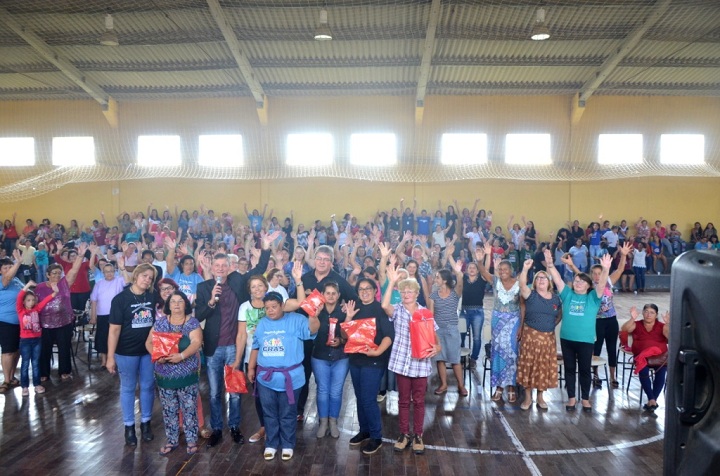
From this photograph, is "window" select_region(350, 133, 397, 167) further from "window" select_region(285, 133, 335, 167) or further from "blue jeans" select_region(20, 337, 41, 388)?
"blue jeans" select_region(20, 337, 41, 388)

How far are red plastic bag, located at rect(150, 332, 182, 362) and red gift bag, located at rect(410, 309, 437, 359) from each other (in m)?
2.18

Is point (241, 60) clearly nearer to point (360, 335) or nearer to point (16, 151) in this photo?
point (16, 151)

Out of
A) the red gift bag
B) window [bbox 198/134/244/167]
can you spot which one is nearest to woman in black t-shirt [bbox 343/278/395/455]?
the red gift bag

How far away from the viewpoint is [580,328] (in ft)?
20.8

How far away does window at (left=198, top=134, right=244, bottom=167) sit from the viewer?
1936cm

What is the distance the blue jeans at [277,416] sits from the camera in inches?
200

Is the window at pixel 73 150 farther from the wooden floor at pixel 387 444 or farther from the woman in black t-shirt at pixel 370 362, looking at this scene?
the woman in black t-shirt at pixel 370 362

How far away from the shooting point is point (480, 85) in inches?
704

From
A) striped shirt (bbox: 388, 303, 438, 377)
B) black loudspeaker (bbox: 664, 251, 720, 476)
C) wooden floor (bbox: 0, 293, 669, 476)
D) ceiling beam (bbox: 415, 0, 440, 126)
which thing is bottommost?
wooden floor (bbox: 0, 293, 669, 476)

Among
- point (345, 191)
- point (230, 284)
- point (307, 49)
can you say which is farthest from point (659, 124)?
point (230, 284)

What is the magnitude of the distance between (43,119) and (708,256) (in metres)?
22.5

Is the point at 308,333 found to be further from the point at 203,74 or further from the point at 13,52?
the point at 13,52

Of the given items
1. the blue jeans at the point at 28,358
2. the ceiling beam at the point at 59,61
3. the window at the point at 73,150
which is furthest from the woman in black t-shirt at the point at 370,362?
the window at the point at 73,150

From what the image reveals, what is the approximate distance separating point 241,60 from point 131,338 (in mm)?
11919
